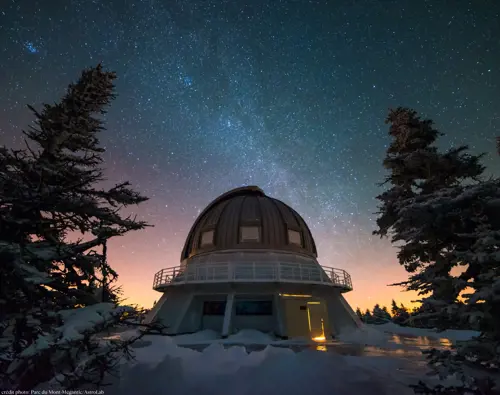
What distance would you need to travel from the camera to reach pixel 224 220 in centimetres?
2452

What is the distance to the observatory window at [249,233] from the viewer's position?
23.2 metres

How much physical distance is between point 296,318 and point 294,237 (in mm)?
7476

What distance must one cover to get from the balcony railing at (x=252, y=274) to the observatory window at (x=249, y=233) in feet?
9.59

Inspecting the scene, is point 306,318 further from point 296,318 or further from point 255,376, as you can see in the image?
point 255,376

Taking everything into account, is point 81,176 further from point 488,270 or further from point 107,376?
point 488,270

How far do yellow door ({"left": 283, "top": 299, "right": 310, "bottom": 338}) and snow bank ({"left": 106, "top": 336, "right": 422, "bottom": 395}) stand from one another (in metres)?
10.6

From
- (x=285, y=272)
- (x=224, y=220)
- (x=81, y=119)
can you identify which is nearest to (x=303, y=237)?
(x=285, y=272)

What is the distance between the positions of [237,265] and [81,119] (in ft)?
46.3

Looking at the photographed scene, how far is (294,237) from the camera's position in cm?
2450

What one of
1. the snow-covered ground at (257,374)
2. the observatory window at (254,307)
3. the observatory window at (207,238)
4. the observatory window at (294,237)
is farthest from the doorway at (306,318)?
the snow-covered ground at (257,374)

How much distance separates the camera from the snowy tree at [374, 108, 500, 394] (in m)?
6.11

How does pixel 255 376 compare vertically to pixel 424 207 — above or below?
below

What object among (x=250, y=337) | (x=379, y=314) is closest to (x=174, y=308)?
(x=250, y=337)

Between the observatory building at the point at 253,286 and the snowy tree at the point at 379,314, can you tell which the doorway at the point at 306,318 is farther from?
the snowy tree at the point at 379,314
